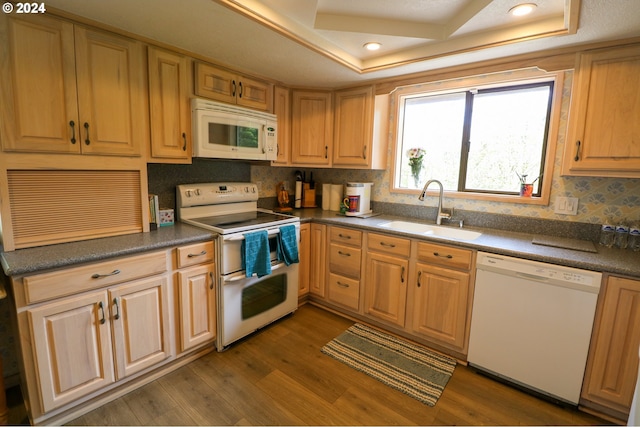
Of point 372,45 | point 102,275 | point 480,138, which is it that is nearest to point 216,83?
point 372,45

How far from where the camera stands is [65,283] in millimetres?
1507

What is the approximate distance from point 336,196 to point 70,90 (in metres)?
2.26

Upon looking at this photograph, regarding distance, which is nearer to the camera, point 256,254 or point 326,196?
point 256,254

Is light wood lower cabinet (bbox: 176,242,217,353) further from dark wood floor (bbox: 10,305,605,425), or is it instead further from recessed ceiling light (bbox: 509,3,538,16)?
recessed ceiling light (bbox: 509,3,538,16)

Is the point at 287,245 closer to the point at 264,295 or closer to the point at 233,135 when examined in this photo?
the point at 264,295

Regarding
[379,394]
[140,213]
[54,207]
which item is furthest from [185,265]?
[379,394]

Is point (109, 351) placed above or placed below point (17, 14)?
below

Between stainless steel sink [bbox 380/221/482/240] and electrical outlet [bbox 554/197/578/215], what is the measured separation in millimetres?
573

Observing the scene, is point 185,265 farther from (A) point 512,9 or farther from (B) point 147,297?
(A) point 512,9

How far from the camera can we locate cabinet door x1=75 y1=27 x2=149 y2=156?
172cm

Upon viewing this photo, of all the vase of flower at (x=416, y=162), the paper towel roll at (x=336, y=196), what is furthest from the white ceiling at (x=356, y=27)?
the paper towel roll at (x=336, y=196)

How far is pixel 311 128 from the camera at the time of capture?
3068 millimetres

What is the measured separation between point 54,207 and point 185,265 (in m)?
0.77

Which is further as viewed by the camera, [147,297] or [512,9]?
[147,297]
